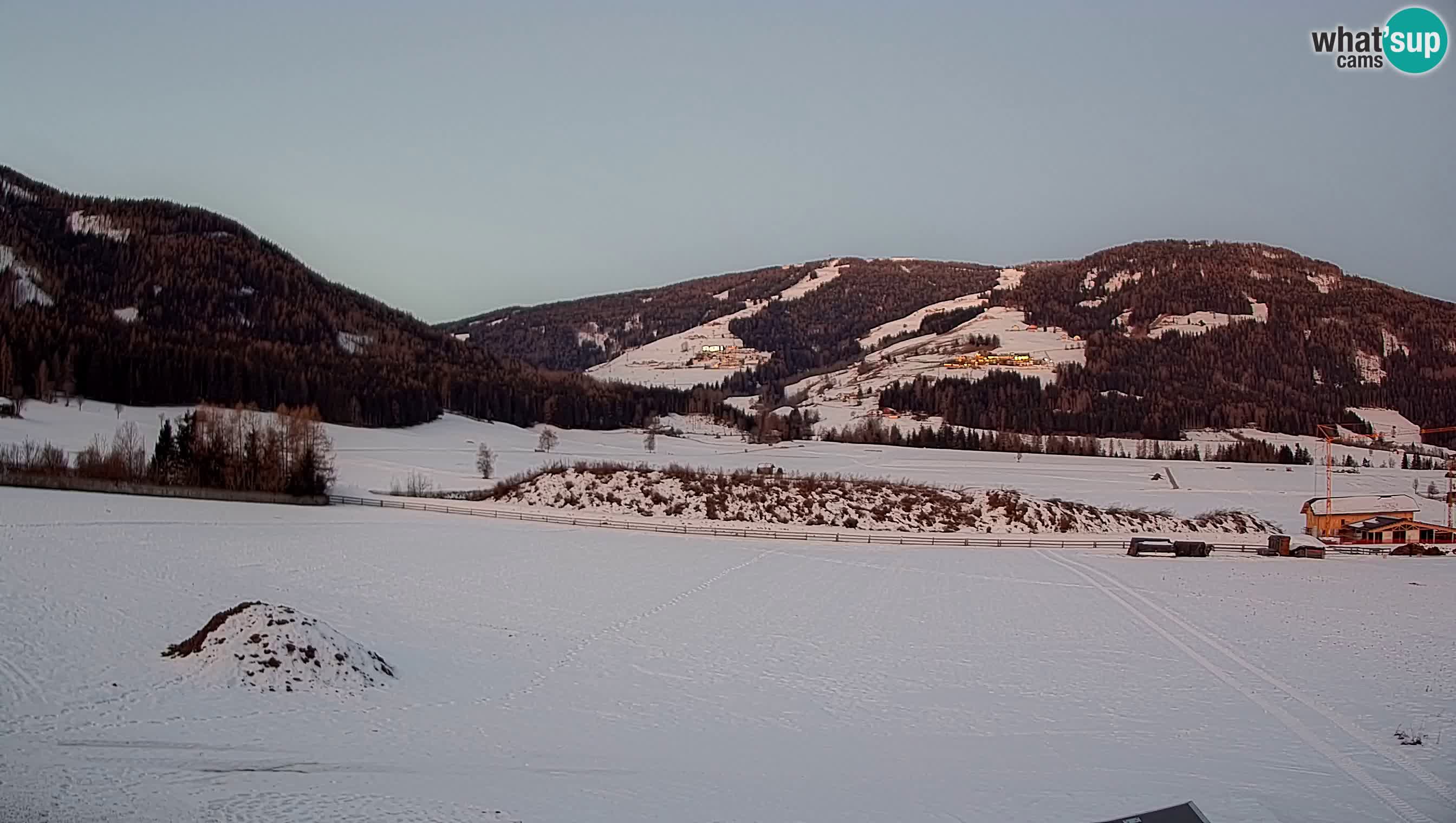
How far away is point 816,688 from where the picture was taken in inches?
659

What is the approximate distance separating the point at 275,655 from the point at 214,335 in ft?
353

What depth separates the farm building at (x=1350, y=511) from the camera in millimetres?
52219

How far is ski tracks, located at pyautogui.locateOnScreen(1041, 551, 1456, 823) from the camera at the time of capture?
11414mm

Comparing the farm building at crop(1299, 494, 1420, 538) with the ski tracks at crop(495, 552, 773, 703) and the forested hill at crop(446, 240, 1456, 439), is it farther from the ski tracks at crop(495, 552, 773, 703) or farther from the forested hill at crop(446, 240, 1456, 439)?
the forested hill at crop(446, 240, 1456, 439)

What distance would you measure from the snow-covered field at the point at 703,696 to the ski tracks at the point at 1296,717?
0.08 m

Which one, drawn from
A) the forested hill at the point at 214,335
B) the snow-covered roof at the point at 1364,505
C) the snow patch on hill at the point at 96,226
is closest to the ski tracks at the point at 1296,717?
the snow-covered roof at the point at 1364,505

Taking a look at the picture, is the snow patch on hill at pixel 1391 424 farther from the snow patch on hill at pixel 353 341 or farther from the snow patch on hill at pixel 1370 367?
the snow patch on hill at pixel 353 341

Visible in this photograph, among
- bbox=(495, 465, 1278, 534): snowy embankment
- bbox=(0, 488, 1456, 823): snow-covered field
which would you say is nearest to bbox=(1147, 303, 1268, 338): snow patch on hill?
bbox=(495, 465, 1278, 534): snowy embankment

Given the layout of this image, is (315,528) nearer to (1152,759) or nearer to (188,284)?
(1152,759)

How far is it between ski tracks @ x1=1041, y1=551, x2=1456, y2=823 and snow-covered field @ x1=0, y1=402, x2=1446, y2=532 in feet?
108

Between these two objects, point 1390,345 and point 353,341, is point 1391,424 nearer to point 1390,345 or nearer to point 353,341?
point 1390,345

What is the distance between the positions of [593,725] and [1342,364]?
557 ft

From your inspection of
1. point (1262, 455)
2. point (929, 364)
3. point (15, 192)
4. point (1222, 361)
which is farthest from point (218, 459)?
point (1222, 361)

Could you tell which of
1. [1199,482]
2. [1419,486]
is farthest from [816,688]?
[1419,486]
